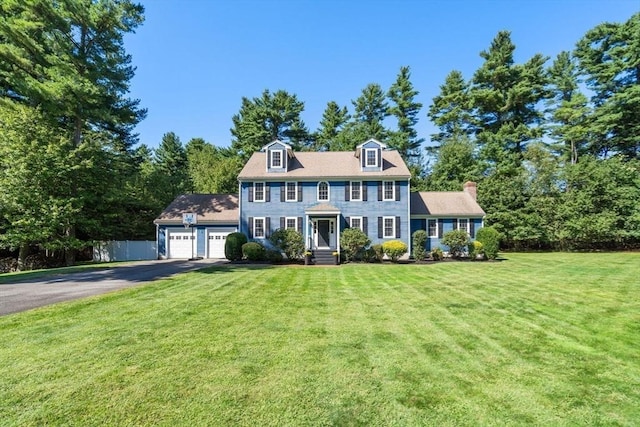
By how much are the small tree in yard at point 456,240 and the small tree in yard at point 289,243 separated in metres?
9.70

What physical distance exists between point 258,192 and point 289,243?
4.72 metres

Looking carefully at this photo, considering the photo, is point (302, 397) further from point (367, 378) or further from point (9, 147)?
point (9, 147)

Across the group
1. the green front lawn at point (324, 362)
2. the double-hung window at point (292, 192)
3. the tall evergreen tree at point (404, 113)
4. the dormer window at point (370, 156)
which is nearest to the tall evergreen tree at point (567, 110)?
the tall evergreen tree at point (404, 113)

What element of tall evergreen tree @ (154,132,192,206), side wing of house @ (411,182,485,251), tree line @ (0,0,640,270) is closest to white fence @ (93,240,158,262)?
tree line @ (0,0,640,270)

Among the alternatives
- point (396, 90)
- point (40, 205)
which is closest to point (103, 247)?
point (40, 205)

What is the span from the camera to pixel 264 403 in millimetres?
3258

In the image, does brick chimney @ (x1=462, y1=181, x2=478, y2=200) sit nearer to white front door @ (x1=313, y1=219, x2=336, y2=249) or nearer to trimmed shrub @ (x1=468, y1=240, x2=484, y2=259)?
trimmed shrub @ (x1=468, y1=240, x2=484, y2=259)

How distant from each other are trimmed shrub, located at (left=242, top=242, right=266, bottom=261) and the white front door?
3953 millimetres

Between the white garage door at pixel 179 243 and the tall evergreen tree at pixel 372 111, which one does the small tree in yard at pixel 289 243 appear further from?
the tall evergreen tree at pixel 372 111

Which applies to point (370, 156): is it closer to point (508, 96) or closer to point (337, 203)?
point (337, 203)

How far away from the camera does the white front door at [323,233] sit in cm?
2108

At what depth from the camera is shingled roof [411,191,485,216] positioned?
2175cm

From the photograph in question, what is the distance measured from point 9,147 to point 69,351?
21606mm

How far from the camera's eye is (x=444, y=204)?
898 inches
